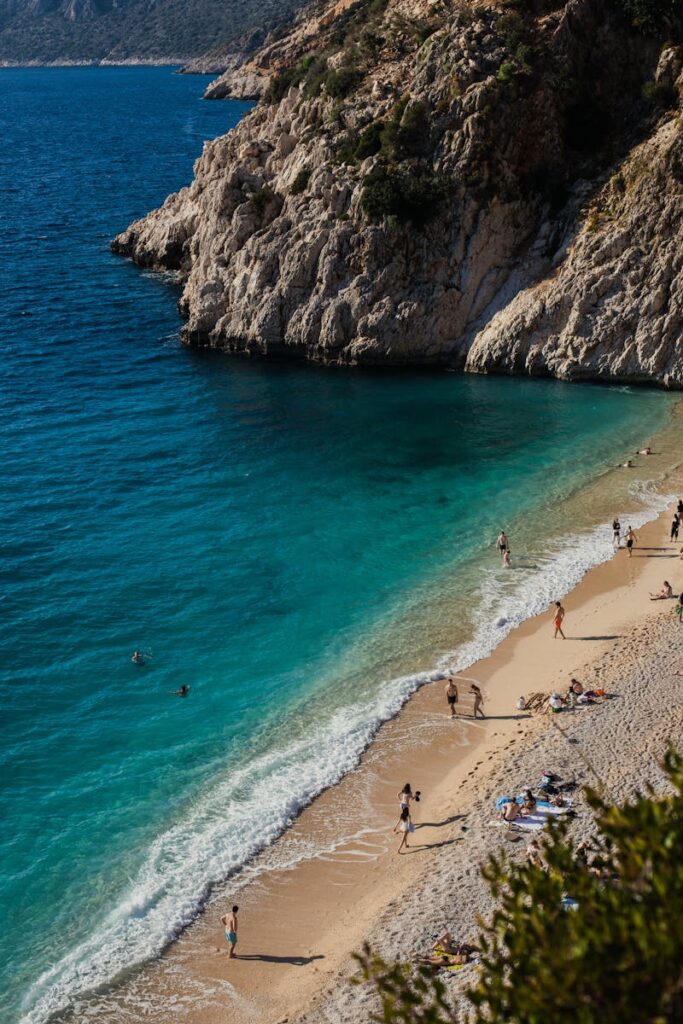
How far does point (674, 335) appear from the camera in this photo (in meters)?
55.0

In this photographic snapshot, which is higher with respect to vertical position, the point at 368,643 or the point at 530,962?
the point at 530,962

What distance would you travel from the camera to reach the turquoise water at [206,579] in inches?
1077

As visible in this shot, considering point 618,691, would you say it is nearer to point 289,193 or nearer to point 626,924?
point 626,924

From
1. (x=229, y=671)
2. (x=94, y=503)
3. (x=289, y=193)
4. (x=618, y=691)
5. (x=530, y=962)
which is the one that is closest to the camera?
(x=530, y=962)

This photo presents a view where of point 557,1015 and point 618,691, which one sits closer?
point 557,1015

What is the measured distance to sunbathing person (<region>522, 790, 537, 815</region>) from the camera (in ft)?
88.4

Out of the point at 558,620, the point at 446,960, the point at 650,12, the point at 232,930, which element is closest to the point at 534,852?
the point at 446,960

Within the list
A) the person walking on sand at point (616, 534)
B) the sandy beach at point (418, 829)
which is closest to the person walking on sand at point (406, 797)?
the sandy beach at point (418, 829)

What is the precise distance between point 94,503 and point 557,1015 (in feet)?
119

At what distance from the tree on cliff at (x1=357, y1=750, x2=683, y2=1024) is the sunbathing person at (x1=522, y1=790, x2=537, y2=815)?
12290 millimetres

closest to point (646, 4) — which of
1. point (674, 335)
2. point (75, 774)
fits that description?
point (674, 335)

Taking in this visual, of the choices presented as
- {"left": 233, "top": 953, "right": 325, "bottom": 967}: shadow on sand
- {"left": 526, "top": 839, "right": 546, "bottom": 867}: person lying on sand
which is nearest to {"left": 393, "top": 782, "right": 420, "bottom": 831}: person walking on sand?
{"left": 526, "top": 839, "right": 546, "bottom": 867}: person lying on sand

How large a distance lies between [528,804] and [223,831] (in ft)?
26.8

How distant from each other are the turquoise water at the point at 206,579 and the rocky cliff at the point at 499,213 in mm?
2778
